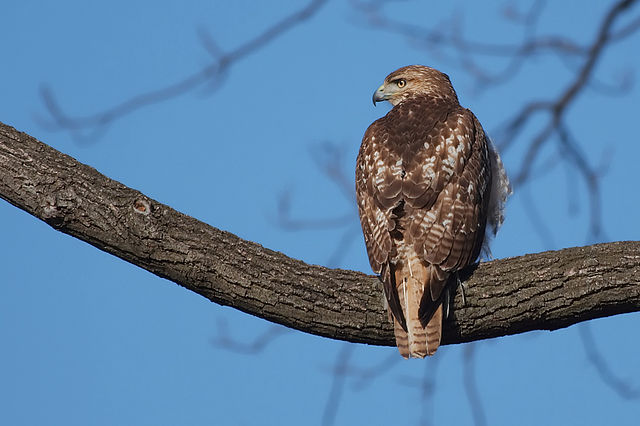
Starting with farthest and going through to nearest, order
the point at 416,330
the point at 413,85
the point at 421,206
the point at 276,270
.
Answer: the point at 413,85 < the point at 421,206 < the point at 416,330 < the point at 276,270

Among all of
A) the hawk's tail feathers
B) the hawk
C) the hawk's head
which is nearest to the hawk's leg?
the hawk

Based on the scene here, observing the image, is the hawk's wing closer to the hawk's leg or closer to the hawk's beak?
the hawk's leg

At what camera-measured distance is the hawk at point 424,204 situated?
4863 mm

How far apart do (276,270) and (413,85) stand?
3.03m

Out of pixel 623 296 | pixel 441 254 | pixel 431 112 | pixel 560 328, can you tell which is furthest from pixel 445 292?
pixel 431 112

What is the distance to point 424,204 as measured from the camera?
5.26m

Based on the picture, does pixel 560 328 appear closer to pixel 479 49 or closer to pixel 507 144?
pixel 507 144

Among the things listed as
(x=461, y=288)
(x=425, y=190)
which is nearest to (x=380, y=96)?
(x=425, y=190)

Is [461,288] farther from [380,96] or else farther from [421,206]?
[380,96]

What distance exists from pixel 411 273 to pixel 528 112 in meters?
2.56

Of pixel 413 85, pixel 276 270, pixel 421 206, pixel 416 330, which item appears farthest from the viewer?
pixel 413 85

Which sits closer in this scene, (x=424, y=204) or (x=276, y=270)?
(x=276, y=270)

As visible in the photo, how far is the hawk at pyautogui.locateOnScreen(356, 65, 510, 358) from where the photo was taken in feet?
16.0

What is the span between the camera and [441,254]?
16.4 ft
